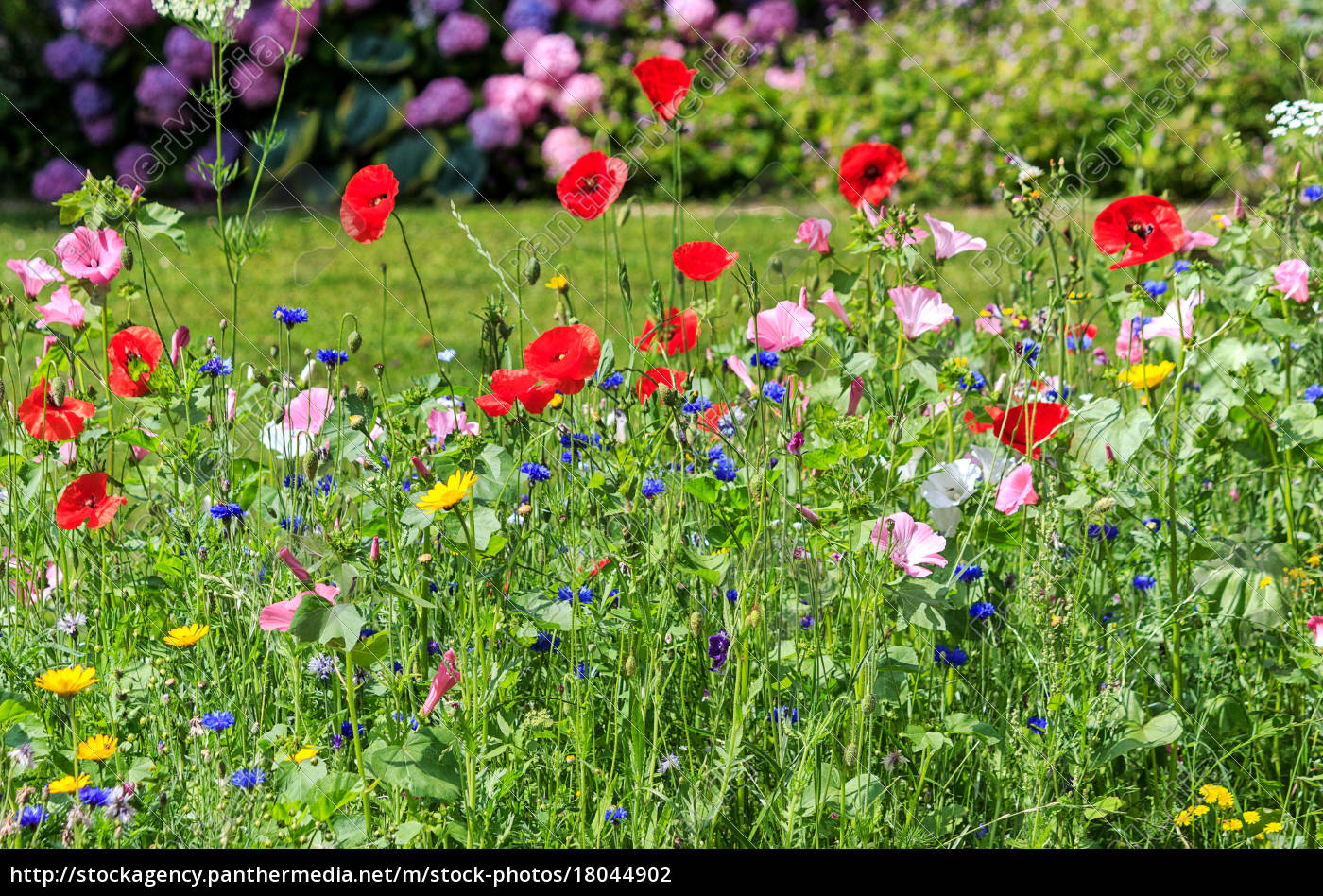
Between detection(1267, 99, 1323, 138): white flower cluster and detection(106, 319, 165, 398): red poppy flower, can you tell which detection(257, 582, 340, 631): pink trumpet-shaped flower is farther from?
detection(1267, 99, 1323, 138): white flower cluster

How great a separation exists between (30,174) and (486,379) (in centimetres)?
635

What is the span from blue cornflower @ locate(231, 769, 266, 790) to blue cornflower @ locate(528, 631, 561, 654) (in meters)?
0.40

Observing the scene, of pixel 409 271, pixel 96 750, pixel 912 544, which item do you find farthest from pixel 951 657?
pixel 409 271

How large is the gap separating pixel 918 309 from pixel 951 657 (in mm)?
497

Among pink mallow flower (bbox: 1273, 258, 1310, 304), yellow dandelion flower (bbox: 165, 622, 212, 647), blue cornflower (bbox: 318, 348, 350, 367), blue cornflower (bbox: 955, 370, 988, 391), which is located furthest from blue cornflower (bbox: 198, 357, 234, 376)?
pink mallow flower (bbox: 1273, 258, 1310, 304)

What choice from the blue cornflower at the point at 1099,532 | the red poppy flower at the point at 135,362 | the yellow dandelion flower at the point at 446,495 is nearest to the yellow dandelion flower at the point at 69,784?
the yellow dandelion flower at the point at 446,495

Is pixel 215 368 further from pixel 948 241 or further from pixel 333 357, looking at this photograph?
pixel 948 241

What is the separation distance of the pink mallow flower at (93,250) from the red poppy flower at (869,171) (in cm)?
111

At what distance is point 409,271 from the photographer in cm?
531

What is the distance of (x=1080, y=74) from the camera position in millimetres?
6488

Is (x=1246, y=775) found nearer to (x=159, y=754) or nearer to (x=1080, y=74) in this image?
(x=159, y=754)

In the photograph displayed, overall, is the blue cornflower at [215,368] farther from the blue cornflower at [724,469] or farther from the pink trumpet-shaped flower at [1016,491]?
the pink trumpet-shaped flower at [1016,491]

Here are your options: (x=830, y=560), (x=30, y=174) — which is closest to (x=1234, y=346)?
(x=830, y=560)

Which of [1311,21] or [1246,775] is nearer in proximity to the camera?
[1246,775]
